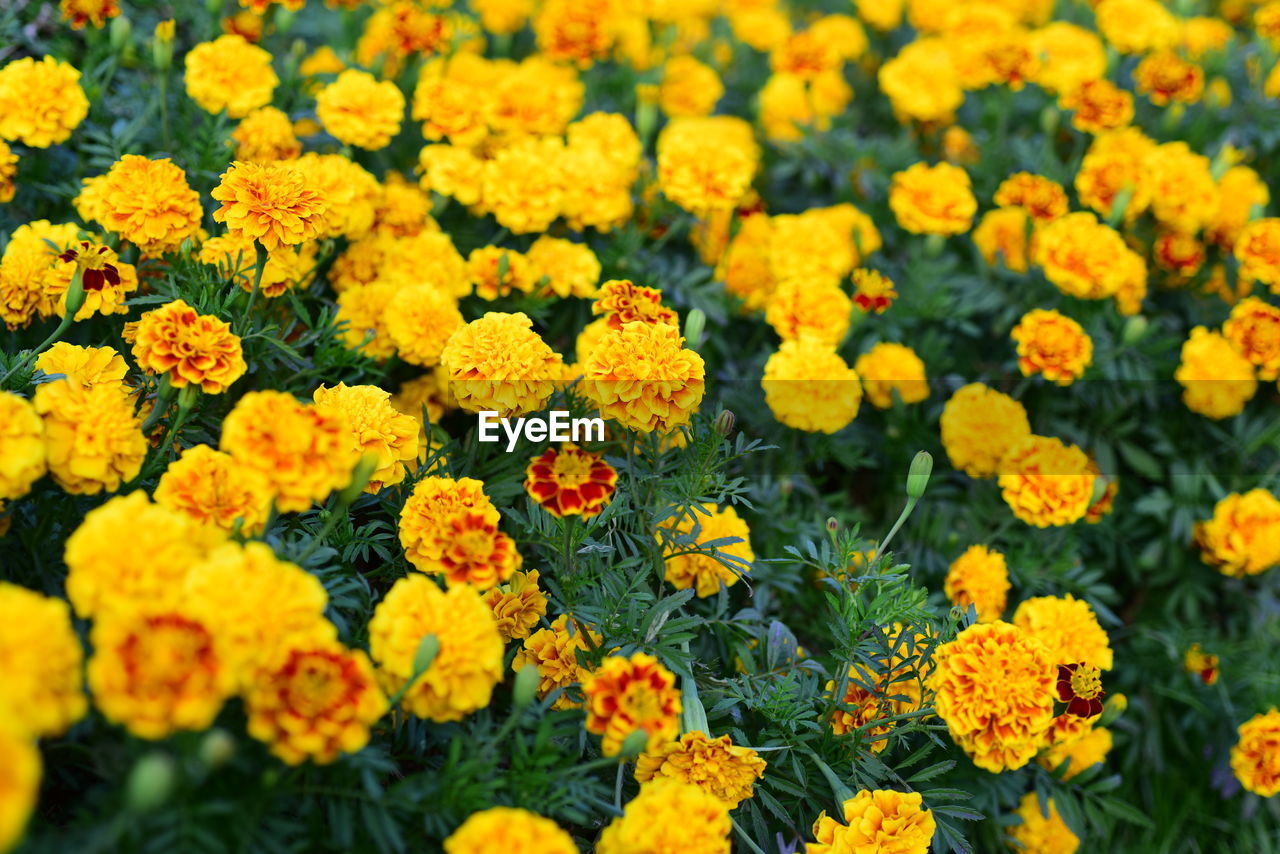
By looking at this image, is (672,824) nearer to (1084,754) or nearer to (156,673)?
(156,673)

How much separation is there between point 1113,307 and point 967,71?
3.09ft

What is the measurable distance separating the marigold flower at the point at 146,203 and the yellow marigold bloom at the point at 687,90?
1.69 meters

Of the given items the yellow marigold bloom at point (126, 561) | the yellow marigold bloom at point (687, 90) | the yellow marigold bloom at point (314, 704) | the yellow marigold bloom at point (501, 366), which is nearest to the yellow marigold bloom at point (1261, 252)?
the yellow marigold bloom at point (687, 90)

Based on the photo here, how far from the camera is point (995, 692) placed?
1.70 metres

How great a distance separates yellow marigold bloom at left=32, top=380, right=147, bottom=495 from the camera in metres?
1.45

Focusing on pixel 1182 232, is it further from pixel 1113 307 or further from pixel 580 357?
pixel 580 357

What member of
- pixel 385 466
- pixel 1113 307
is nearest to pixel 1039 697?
pixel 385 466

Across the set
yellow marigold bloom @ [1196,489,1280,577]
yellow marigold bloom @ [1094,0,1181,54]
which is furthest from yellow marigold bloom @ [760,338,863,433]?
yellow marigold bloom @ [1094,0,1181,54]

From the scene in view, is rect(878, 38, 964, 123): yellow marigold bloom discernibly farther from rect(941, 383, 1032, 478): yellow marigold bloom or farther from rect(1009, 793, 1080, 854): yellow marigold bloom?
rect(1009, 793, 1080, 854): yellow marigold bloom

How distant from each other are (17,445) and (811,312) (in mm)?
1636

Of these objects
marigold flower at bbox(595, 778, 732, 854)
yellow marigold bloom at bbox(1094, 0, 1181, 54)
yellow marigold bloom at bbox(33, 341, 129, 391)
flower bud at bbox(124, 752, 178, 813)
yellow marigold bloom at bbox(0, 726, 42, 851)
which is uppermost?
yellow marigold bloom at bbox(1094, 0, 1181, 54)

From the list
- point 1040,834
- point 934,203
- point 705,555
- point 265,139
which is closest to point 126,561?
point 705,555

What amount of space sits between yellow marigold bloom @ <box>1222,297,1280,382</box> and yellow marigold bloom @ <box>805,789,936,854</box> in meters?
1.66

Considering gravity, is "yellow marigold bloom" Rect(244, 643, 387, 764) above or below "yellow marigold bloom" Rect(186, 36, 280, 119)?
below
